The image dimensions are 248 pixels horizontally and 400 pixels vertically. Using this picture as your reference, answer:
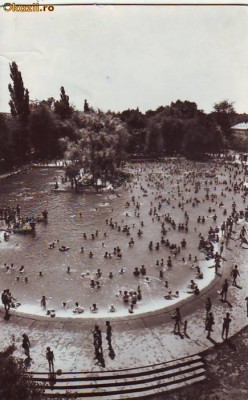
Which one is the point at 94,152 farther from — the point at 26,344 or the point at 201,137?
the point at 26,344

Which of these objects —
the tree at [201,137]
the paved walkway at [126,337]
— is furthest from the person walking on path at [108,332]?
the tree at [201,137]

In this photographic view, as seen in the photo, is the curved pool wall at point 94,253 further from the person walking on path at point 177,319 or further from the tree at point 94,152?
the tree at point 94,152

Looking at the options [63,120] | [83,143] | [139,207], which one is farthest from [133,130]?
[139,207]

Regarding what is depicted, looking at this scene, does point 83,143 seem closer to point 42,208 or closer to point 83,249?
point 42,208

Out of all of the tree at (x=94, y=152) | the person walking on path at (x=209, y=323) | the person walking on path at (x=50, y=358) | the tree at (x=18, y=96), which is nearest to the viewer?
the person walking on path at (x=50, y=358)

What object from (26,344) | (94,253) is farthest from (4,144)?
(26,344)
